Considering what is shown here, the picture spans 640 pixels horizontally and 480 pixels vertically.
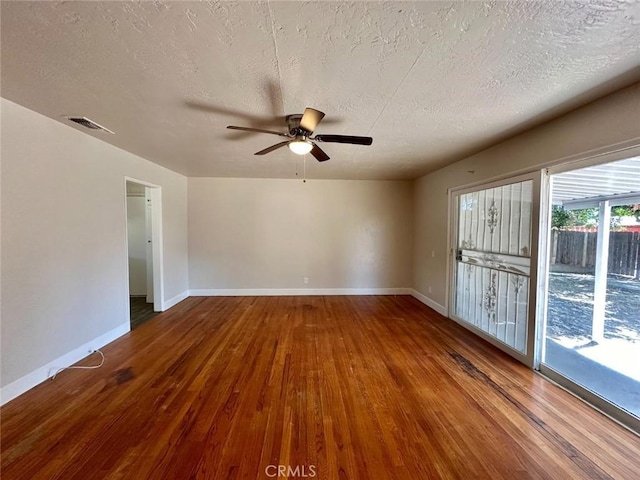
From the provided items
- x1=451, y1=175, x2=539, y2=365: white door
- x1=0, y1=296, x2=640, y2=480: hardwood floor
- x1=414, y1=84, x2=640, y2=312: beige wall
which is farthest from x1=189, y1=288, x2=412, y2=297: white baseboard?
x1=0, y1=296, x2=640, y2=480: hardwood floor

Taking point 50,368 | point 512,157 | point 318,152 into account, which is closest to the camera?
point 50,368

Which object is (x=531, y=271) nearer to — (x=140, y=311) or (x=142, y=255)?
(x=140, y=311)

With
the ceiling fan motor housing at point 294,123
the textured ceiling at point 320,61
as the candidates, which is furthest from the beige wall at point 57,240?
the ceiling fan motor housing at point 294,123

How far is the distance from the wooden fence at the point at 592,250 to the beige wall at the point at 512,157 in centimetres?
73

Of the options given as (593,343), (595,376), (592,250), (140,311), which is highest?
(592,250)

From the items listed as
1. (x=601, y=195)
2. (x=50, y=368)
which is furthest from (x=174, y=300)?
(x=601, y=195)

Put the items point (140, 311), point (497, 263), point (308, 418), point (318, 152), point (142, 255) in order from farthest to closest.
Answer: point (142, 255)
point (140, 311)
point (497, 263)
point (318, 152)
point (308, 418)

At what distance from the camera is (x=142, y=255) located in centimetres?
546

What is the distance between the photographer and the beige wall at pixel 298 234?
5.50m

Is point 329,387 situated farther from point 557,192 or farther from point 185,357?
point 557,192

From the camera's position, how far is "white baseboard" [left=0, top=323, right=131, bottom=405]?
2.12 meters

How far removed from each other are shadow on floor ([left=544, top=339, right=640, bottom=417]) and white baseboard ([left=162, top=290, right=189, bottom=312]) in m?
5.44

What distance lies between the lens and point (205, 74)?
1746mm

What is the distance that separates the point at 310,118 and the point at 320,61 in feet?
1.42
